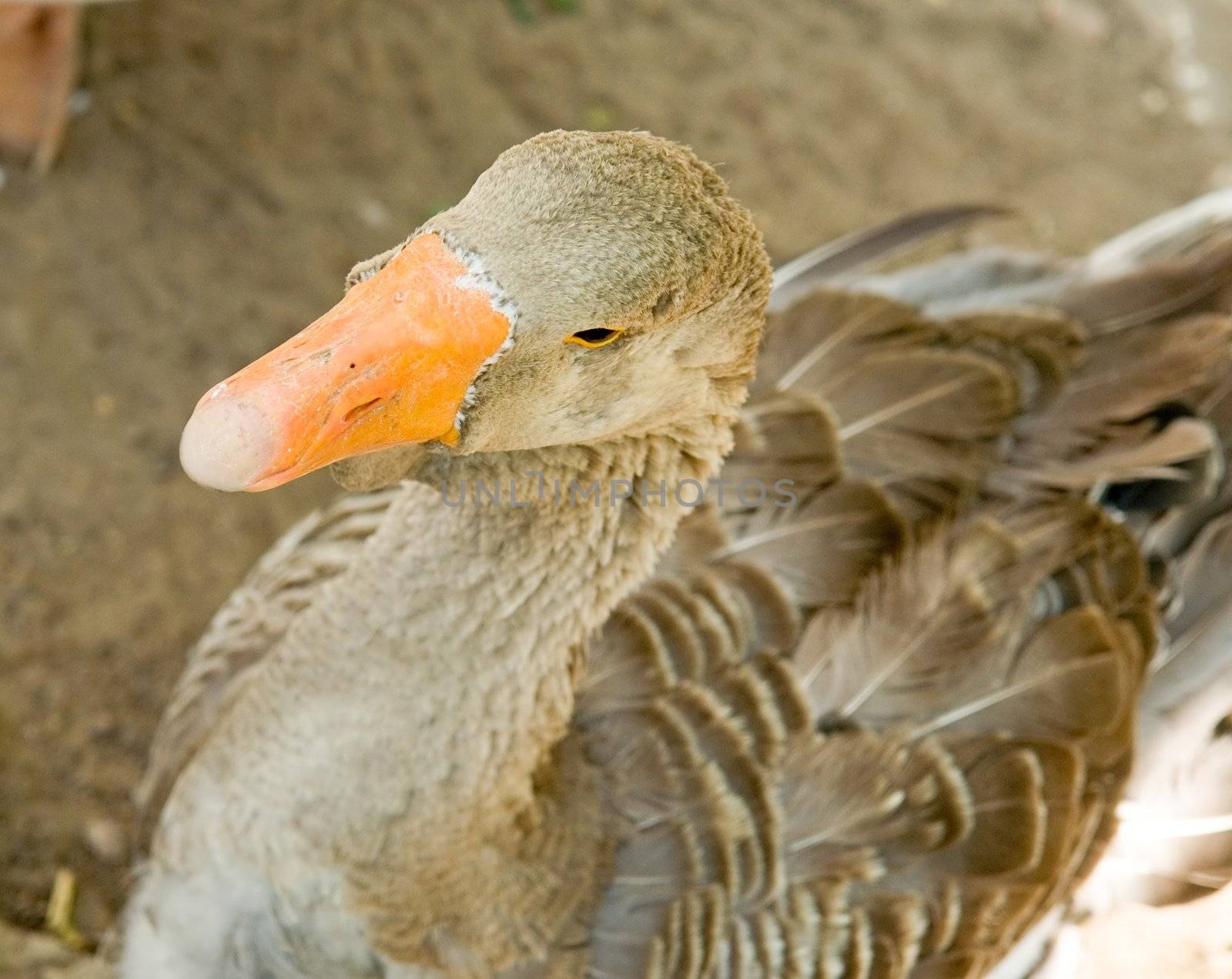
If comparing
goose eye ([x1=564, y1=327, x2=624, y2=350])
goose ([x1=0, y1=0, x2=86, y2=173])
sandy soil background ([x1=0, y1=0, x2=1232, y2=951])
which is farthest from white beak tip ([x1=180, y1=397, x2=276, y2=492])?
goose ([x1=0, y1=0, x2=86, y2=173])

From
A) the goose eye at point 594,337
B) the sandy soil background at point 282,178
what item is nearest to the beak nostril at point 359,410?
the goose eye at point 594,337

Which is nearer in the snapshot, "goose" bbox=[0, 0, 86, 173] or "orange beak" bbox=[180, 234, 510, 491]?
"orange beak" bbox=[180, 234, 510, 491]

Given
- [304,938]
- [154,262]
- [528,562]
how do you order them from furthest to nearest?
[154,262], [304,938], [528,562]

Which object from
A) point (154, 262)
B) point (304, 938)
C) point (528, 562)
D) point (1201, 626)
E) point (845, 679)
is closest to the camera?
point (528, 562)

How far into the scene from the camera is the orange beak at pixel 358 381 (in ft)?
4.34

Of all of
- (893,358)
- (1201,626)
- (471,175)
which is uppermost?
(471,175)

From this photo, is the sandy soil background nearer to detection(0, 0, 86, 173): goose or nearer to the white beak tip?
detection(0, 0, 86, 173): goose

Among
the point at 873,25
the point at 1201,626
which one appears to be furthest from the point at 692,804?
the point at 873,25

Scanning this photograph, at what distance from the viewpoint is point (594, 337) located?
4.92ft

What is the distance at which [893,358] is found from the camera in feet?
8.34

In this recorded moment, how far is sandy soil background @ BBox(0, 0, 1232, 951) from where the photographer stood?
3.08m

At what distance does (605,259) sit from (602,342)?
0.40ft

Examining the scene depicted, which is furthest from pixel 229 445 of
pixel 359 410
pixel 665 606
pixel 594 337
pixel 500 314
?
pixel 665 606

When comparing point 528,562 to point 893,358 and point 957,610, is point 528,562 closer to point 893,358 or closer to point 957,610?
point 957,610
